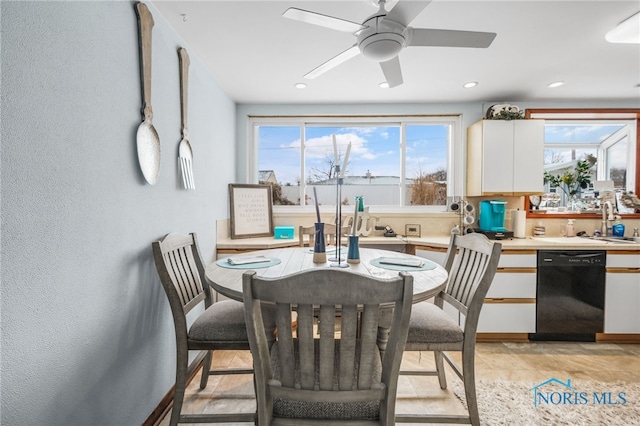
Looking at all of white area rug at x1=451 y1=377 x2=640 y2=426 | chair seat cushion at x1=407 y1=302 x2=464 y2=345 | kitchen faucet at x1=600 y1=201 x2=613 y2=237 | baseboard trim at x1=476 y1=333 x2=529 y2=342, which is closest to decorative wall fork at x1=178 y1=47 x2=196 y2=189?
chair seat cushion at x1=407 y1=302 x2=464 y2=345

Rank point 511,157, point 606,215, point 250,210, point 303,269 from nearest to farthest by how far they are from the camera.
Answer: point 303,269 → point 511,157 → point 606,215 → point 250,210

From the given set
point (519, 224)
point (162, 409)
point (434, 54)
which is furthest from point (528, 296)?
point (162, 409)

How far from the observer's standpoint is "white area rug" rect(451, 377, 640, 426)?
5.64 feet

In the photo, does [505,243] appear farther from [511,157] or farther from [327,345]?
[327,345]

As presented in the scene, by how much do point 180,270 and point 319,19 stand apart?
1435mm

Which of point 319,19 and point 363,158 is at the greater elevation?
point 319,19

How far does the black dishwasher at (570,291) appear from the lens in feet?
8.50

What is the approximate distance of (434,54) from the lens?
220 cm

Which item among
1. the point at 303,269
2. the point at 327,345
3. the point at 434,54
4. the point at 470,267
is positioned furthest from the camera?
the point at 434,54

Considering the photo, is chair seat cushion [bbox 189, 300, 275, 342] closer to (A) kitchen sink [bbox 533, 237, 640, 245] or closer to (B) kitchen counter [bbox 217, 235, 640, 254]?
(B) kitchen counter [bbox 217, 235, 640, 254]

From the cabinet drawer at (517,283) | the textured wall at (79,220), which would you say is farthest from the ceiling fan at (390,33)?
the cabinet drawer at (517,283)

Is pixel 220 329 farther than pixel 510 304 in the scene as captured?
No

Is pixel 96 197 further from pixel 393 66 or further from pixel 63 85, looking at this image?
pixel 393 66

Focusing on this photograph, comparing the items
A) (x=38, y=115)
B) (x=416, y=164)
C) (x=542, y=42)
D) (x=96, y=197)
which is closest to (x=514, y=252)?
(x=416, y=164)
